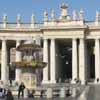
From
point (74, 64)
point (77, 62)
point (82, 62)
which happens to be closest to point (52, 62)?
point (74, 64)

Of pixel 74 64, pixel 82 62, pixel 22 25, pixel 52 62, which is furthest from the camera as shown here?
pixel 22 25

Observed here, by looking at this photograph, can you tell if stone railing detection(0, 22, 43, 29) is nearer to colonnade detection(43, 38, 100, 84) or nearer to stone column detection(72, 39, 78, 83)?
colonnade detection(43, 38, 100, 84)

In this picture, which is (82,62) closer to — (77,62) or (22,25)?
(77,62)

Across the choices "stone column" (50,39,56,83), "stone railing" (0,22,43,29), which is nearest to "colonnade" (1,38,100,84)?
"stone column" (50,39,56,83)

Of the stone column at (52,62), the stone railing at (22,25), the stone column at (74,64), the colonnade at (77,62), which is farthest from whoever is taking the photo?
the stone railing at (22,25)

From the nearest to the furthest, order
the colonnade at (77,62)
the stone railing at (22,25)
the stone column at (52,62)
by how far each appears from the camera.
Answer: the colonnade at (77,62) → the stone column at (52,62) → the stone railing at (22,25)

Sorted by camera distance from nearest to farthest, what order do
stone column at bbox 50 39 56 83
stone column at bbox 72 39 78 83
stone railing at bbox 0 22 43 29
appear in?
1. stone column at bbox 72 39 78 83
2. stone column at bbox 50 39 56 83
3. stone railing at bbox 0 22 43 29

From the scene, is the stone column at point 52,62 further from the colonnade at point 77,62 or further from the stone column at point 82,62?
the stone column at point 82,62

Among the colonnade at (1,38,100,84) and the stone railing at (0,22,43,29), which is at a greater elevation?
the stone railing at (0,22,43,29)

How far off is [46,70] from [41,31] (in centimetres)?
698

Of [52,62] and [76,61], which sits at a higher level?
[76,61]

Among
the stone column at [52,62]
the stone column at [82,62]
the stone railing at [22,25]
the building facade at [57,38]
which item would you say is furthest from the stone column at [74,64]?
the stone railing at [22,25]

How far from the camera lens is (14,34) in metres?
84.2

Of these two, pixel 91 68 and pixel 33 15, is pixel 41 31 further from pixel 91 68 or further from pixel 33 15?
pixel 91 68
